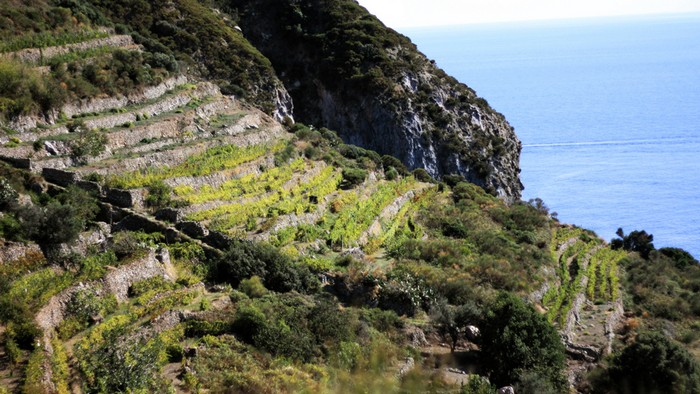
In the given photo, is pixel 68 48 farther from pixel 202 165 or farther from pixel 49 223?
pixel 49 223

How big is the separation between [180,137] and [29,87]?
8.17 metres

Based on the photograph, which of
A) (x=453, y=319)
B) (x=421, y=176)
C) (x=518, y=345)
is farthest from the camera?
(x=421, y=176)

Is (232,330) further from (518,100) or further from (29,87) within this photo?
(518,100)

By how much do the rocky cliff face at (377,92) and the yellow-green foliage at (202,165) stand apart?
A: 27.8m

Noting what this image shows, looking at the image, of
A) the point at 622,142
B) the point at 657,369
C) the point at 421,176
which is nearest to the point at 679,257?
the point at 421,176

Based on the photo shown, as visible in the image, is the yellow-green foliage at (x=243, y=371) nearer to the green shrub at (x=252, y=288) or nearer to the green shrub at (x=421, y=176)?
the green shrub at (x=252, y=288)

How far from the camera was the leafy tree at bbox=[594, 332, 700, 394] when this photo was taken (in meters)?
27.0

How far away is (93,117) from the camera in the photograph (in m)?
40.3

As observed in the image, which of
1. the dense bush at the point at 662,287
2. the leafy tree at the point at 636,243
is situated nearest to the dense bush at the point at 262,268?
the dense bush at the point at 662,287

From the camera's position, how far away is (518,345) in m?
26.7

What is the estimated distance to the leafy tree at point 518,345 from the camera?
87.6 ft

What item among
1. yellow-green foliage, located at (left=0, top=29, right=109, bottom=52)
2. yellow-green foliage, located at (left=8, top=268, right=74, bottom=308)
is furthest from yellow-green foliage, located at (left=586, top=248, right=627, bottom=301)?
yellow-green foliage, located at (left=0, top=29, right=109, bottom=52)

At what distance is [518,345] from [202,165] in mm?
18400

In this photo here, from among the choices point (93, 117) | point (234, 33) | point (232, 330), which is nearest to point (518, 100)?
point (234, 33)
